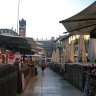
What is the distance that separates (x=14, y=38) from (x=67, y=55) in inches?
433

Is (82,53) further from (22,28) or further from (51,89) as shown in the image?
(22,28)

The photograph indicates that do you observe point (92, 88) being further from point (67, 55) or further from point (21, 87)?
point (67, 55)

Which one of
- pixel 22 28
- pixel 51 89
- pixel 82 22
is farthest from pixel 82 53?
pixel 22 28

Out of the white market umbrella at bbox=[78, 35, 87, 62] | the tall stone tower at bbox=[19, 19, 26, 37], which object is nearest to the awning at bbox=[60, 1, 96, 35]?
the white market umbrella at bbox=[78, 35, 87, 62]

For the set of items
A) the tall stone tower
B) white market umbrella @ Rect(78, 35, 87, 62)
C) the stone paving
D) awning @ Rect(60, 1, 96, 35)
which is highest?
the tall stone tower

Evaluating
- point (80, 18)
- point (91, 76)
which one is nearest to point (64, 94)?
point (91, 76)

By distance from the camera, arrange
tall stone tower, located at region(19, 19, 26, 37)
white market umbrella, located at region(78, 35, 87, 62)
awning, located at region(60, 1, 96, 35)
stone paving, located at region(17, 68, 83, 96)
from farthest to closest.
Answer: tall stone tower, located at region(19, 19, 26, 37), white market umbrella, located at region(78, 35, 87, 62), stone paving, located at region(17, 68, 83, 96), awning, located at region(60, 1, 96, 35)

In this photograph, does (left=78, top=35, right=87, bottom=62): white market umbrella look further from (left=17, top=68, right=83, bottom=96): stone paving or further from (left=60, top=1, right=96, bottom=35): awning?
(left=60, top=1, right=96, bottom=35): awning

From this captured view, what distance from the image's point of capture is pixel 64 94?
18.5 m

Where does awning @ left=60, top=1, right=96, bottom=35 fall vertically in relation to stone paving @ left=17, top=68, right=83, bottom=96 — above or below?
above

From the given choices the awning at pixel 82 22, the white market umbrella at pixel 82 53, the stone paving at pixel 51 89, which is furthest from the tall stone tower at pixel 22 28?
the awning at pixel 82 22

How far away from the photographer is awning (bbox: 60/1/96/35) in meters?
11.5

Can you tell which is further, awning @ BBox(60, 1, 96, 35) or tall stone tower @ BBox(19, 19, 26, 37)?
tall stone tower @ BBox(19, 19, 26, 37)

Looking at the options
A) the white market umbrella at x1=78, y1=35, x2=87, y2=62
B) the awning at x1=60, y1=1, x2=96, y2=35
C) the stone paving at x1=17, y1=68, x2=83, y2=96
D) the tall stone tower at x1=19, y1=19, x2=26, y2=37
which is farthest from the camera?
the tall stone tower at x1=19, y1=19, x2=26, y2=37
